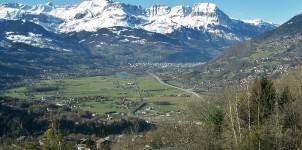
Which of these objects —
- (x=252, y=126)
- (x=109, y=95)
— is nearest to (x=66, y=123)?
(x=252, y=126)

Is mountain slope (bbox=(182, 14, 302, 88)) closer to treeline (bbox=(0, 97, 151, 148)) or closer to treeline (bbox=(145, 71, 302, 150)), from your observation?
treeline (bbox=(0, 97, 151, 148))

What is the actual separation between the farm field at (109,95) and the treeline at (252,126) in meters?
53.9

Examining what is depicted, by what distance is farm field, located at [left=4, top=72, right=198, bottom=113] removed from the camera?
99.0m

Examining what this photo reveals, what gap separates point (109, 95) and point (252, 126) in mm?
99684

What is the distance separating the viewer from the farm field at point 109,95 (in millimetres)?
99000

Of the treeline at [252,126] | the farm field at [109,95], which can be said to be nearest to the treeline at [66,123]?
the farm field at [109,95]

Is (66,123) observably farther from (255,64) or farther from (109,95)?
(255,64)

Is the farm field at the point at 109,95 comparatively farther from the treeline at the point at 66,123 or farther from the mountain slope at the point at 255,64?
the mountain slope at the point at 255,64

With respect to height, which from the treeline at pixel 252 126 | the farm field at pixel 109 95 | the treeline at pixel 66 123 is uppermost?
the treeline at pixel 252 126

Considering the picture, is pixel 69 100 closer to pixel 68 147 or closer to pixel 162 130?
pixel 162 130

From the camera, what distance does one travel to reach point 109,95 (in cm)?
12294

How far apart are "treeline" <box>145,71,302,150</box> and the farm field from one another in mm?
53924

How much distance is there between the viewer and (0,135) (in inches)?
2263

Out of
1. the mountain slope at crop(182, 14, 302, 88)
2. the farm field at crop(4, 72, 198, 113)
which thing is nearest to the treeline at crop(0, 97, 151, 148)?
the farm field at crop(4, 72, 198, 113)
